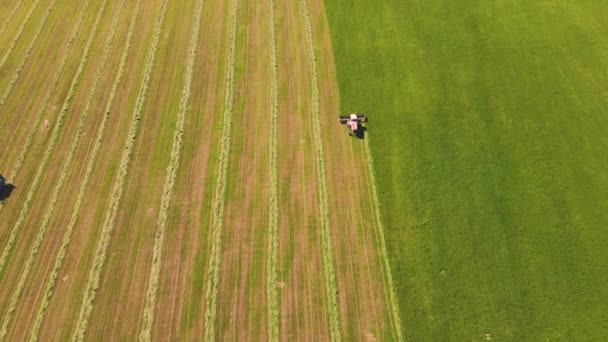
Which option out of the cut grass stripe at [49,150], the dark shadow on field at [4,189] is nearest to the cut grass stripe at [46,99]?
the dark shadow on field at [4,189]

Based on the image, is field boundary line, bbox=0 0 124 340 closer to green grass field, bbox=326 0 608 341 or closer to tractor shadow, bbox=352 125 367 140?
green grass field, bbox=326 0 608 341

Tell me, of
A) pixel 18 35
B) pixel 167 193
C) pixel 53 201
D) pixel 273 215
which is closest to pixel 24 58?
pixel 18 35

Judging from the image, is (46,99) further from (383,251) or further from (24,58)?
(383,251)

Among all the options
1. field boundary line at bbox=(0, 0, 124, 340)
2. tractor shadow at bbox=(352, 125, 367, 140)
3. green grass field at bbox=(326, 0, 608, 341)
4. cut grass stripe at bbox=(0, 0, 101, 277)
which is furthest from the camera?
tractor shadow at bbox=(352, 125, 367, 140)

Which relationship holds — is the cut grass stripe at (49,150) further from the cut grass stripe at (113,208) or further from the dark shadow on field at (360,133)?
the dark shadow on field at (360,133)

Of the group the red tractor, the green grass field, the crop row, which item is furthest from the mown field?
the green grass field

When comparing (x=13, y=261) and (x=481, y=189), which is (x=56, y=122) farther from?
(x=481, y=189)

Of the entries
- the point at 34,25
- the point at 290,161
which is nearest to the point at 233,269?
the point at 290,161
